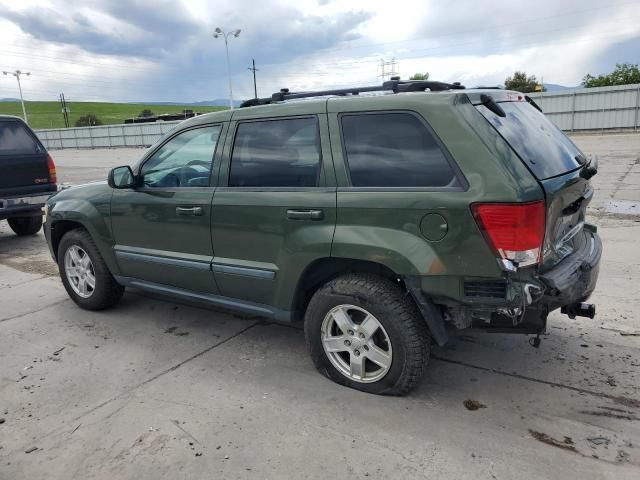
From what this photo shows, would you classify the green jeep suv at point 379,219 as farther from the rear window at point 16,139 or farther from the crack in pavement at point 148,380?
the rear window at point 16,139

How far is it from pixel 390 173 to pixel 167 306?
9.78ft

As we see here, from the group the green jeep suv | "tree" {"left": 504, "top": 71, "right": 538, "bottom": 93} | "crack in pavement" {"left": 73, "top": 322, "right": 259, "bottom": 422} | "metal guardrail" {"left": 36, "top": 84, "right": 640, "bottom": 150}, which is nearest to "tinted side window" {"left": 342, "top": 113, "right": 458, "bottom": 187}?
the green jeep suv

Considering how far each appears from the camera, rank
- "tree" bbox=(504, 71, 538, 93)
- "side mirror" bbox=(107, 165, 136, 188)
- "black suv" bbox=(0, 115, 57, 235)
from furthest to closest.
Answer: "tree" bbox=(504, 71, 538, 93) < "black suv" bbox=(0, 115, 57, 235) < "side mirror" bbox=(107, 165, 136, 188)

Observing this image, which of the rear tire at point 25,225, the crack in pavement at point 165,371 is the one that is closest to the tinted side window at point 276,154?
the crack in pavement at point 165,371

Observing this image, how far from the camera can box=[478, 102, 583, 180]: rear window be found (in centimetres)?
296

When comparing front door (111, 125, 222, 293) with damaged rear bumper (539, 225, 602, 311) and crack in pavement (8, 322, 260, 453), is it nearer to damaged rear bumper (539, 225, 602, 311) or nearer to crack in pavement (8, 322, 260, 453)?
crack in pavement (8, 322, 260, 453)

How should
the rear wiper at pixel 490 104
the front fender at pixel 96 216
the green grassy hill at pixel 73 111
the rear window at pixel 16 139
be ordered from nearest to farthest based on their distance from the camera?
the rear wiper at pixel 490 104
the front fender at pixel 96 216
the rear window at pixel 16 139
the green grassy hill at pixel 73 111

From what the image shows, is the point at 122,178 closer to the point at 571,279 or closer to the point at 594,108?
the point at 571,279

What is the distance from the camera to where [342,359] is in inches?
137

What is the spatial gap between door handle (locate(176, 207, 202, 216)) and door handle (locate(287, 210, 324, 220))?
2.77 ft

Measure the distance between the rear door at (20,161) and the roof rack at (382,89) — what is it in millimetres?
5259

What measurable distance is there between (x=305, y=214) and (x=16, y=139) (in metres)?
6.56

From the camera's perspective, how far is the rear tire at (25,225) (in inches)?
349

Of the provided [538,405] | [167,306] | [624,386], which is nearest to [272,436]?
[538,405]
